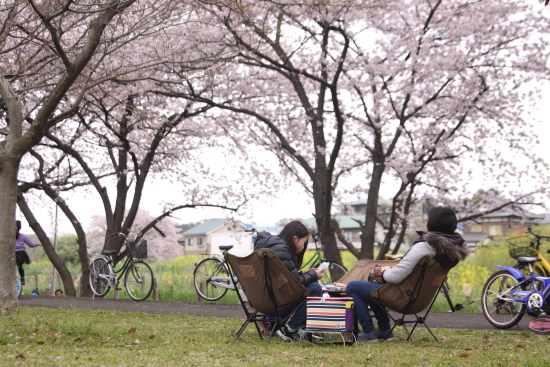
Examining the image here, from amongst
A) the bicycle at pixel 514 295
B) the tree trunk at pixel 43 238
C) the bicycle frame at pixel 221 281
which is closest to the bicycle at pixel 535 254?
the bicycle at pixel 514 295

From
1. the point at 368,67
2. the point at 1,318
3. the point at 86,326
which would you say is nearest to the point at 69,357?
the point at 86,326

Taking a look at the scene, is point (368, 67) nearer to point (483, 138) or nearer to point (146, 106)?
point (483, 138)

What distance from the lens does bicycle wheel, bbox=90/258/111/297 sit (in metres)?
10.0

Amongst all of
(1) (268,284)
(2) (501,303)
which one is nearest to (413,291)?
(1) (268,284)

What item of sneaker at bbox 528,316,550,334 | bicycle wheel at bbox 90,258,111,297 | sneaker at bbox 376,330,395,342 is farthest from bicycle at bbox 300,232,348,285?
sneaker at bbox 376,330,395,342

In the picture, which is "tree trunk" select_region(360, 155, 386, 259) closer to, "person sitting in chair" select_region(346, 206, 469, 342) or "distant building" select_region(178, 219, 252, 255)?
"person sitting in chair" select_region(346, 206, 469, 342)

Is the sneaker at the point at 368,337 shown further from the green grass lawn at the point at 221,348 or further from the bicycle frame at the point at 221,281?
the bicycle frame at the point at 221,281

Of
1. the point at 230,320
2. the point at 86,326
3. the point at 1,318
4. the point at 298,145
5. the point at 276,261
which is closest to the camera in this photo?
the point at 276,261

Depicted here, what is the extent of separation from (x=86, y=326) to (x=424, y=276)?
2.97 metres

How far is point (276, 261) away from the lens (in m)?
4.09

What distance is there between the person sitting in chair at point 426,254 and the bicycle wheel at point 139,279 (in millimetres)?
5744

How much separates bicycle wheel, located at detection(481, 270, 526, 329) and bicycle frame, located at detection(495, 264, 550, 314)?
3 centimetres

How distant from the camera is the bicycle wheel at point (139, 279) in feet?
30.9

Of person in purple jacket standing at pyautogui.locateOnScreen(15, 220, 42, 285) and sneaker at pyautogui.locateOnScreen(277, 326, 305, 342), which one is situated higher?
Result: person in purple jacket standing at pyautogui.locateOnScreen(15, 220, 42, 285)
